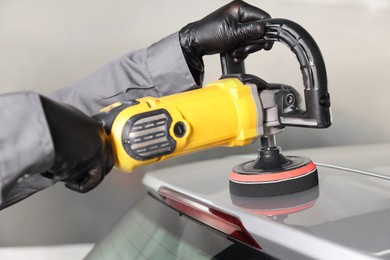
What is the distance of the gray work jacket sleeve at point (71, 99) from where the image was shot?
2.46 ft

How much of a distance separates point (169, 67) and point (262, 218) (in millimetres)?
465

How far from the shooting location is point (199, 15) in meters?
2.53

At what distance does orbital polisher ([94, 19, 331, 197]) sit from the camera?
34.1 inches

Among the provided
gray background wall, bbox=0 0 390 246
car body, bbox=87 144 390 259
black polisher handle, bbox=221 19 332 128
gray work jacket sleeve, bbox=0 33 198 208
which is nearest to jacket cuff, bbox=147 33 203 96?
gray work jacket sleeve, bbox=0 33 198 208

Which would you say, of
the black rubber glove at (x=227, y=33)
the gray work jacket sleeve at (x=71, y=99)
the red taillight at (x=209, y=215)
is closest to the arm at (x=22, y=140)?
the gray work jacket sleeve at (x=71, y=99)

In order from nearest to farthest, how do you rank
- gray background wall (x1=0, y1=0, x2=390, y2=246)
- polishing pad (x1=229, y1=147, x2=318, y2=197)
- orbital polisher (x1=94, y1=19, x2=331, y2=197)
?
1. orbital polisher (x1=94, y1=19, x2=331, y2=197)
2. polishing pad (x1=229, y1=147, x2=318, y2=197)
3. gray background wall (x1=0, y1=0, x2=390, y2=246)

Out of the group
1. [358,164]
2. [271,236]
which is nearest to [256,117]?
[271,236]

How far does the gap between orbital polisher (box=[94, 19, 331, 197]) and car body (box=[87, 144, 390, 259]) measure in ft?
0.14

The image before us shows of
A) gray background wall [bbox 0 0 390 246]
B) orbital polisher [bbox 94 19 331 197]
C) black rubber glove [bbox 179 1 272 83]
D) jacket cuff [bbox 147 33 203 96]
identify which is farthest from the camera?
gray background wall [bbox 0 0 390 246]

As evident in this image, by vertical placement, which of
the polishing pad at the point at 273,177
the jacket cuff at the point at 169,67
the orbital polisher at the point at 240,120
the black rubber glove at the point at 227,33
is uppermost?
the black rubber glove at the point at 227,33

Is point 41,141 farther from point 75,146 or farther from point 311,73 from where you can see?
point 311,73

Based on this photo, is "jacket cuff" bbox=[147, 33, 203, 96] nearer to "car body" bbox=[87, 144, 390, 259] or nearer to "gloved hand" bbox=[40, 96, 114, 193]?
"car body" bbox=[87, 144, 390, 259]

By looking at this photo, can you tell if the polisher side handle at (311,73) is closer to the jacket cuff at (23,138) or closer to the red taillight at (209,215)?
the red taillight at (209,215)

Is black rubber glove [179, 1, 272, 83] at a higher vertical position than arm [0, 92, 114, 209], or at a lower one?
higher
